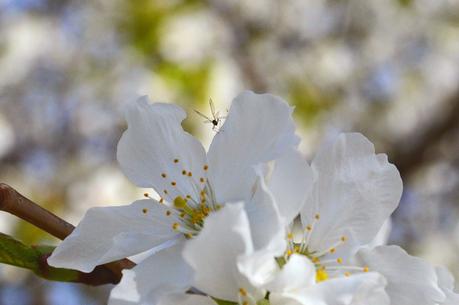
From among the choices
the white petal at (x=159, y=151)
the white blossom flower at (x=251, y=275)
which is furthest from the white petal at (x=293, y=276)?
the white petal at (x=159, y=151)

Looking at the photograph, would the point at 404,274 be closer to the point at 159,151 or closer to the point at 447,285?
the point at 447,285

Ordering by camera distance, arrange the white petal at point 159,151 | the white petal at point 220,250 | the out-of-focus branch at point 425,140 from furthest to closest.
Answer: the out-of-focus branch at point 425,140 < the white petal at point 159,151 < the white petal at point 220,250

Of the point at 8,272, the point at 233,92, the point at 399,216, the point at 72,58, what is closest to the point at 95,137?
the point at 72,58

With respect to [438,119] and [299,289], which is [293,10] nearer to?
[438,119]

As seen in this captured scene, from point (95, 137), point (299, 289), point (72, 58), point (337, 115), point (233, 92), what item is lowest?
point (299, 289)

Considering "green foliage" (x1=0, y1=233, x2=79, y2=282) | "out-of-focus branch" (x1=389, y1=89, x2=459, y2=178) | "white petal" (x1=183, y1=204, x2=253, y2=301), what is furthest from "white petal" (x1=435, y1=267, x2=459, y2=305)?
"out-of-focus branch" (x1=389, y1=89, x2=459, y2=178)

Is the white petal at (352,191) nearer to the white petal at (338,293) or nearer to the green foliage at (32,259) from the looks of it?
the white petal at (338,293)
